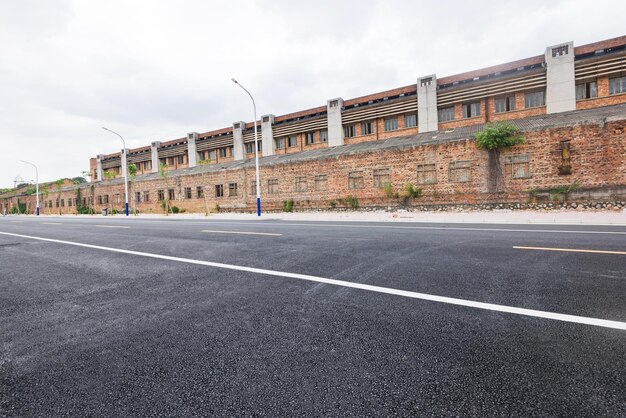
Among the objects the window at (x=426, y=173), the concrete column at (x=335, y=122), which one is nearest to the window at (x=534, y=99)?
the window at (x=426, y=173)

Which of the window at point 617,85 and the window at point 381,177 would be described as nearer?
the window at point 617,85

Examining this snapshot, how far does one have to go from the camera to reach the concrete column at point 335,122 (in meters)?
28.8

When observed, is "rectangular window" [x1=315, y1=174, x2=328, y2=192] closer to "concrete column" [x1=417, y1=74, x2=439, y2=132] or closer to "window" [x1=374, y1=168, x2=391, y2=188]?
"window" [x1=374, y1=168, x2=391, y2=188]

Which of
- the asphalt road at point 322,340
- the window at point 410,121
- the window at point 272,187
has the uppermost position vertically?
the window at point 410,121

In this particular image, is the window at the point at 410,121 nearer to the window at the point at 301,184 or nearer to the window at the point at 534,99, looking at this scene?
the window at the point at 534,99

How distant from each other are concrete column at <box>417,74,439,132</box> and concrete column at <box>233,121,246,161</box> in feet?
67.7

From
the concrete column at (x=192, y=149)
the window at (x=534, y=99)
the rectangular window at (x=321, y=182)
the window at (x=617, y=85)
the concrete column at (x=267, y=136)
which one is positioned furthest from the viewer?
the concrete column at (x=192, y=149)

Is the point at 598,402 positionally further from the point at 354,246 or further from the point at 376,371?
the point at 354,246

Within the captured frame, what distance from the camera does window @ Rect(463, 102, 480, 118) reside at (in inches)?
926

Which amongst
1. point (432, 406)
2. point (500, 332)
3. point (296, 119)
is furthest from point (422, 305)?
point (296, 119)

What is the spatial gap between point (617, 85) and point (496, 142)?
37.5ft

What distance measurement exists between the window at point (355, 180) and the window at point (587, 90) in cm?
1652

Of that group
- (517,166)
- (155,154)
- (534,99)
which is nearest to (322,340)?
(517,166)

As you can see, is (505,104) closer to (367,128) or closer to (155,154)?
(367,128)
